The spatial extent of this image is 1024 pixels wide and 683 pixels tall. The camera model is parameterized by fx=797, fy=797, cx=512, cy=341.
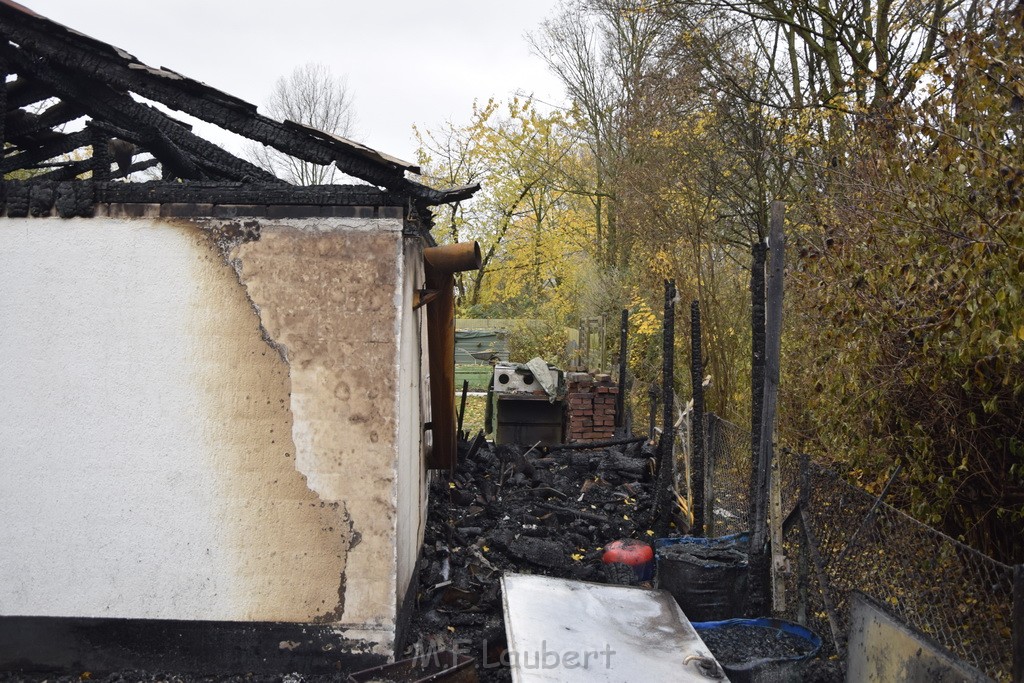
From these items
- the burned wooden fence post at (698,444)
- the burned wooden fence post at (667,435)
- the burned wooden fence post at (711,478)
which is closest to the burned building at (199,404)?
the burned wooden fence post at (698,444)

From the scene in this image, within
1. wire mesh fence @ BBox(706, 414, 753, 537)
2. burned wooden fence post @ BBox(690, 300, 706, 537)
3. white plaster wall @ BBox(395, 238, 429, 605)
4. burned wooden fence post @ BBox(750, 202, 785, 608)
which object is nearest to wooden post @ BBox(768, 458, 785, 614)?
burned wooden fence post @ BBox(750, 202, 785, 608)

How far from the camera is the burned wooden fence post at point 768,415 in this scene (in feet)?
17.5

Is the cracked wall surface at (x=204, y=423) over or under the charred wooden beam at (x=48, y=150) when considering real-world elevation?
under

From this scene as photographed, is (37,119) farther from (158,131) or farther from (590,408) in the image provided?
(590,408)

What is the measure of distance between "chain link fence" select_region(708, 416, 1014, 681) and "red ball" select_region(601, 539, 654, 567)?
144 centimetres

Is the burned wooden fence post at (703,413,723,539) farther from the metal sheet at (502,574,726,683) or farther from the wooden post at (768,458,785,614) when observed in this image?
the wooden post at (768,458,785,614)

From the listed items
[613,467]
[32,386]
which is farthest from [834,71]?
[32,386]

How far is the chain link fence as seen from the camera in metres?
4.20

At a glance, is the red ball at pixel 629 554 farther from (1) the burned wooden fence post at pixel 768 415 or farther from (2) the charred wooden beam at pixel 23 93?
(2) the charred wooden beam at pixel 23 93

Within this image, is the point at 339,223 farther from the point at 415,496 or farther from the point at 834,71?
the point at 834,71

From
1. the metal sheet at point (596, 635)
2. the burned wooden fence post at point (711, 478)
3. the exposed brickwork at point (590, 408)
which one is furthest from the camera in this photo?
the exposed brickwork at point (590, 408)

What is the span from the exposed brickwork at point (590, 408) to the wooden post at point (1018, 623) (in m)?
11.2

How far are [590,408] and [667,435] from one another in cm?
601

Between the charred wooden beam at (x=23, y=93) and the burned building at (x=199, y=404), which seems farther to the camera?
the charred wooden beam at (x=23, y=93)
